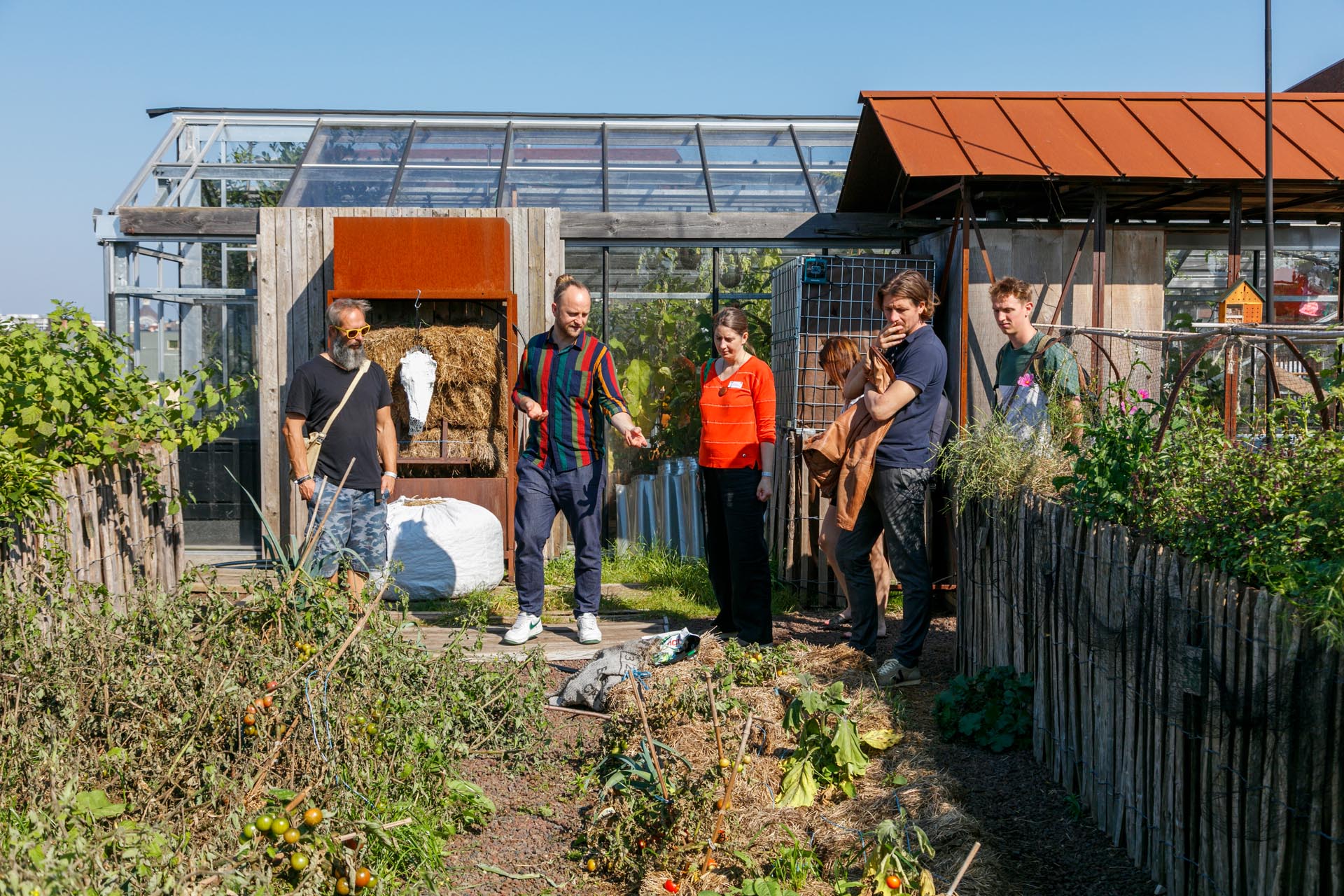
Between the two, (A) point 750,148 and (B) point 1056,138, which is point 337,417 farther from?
(A) point 750,148

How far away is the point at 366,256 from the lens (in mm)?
8664

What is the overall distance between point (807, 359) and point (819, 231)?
1645mm

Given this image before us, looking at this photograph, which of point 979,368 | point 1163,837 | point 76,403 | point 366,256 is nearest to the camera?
point 1163,837

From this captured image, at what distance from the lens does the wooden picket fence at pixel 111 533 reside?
188 inches

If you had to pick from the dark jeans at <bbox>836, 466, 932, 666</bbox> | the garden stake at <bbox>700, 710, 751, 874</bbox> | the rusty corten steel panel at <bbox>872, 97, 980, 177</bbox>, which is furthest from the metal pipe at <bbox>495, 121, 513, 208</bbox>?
the garden stake at <bbox>700, 710, 751, 874</bbox>

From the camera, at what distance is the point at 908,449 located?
18.9 feet

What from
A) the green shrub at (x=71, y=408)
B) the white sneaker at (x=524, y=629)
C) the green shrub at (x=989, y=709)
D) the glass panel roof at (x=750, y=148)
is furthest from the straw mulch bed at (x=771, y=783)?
the glass panel roof at (x=750, y=148)

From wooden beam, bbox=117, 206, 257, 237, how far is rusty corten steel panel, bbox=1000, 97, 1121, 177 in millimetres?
6013

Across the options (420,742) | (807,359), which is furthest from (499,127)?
(420,742)

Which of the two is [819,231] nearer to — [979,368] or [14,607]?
[979,368]

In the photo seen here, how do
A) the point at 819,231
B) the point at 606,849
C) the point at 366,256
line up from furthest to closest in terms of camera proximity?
the point at 819,231 → the point at 366,256 → the point at 606,849

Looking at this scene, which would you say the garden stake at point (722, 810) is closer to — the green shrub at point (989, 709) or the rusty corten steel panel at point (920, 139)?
the green shrub at point (989, 709)

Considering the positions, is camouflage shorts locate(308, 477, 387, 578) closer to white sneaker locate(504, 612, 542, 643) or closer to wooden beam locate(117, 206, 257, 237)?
white sneaker locate(504, 612, 542, 643)

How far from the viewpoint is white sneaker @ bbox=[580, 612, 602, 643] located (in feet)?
22.6
